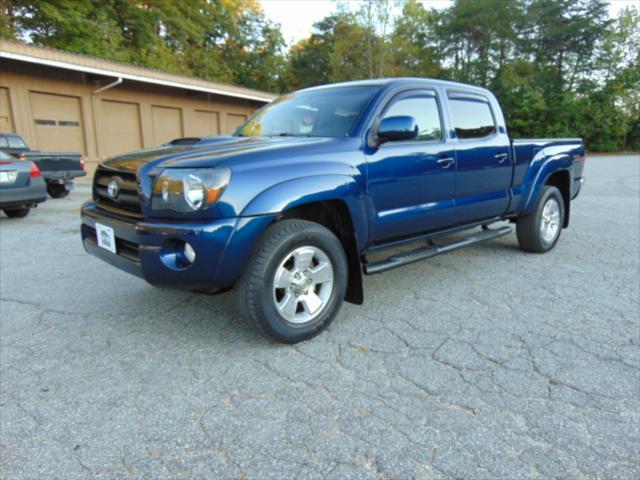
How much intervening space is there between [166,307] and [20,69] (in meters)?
14.8

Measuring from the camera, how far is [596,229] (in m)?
6.78

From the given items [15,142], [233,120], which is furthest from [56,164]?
[233,120]

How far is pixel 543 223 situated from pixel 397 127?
3005 millimetres

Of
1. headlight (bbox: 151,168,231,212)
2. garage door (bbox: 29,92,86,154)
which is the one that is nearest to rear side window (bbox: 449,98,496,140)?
headlight (bbox: 151,168,231,212)

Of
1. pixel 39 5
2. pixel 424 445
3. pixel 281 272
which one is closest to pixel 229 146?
pixel 281 272

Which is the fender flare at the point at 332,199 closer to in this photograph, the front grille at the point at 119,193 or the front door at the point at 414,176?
the front door at the point at 414,176

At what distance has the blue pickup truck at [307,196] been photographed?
2611mm

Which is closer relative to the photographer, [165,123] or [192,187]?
[192,187]

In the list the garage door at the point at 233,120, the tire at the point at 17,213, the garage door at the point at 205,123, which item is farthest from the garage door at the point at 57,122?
the tire at the point at 17,213

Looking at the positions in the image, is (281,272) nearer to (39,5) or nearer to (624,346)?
(624,346)

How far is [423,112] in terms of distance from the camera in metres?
3.88

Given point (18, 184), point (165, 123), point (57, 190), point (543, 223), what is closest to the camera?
point (543, 223)

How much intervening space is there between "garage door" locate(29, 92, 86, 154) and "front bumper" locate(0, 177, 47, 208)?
28.9 feet

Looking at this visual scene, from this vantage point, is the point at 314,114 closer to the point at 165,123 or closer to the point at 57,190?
the point at 57,190
